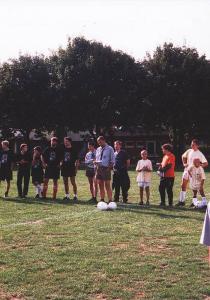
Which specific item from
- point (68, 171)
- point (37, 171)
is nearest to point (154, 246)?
point (68, 171)

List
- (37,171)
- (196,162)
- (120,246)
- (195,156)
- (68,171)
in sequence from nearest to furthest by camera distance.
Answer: (120,246) < (196,162) < (195,156) < (68,171) < (37,171)

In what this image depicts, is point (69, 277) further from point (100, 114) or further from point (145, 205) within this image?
point (100, 114)

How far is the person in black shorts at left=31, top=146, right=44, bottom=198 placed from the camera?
16.9 metres

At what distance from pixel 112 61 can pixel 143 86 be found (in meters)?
3.42

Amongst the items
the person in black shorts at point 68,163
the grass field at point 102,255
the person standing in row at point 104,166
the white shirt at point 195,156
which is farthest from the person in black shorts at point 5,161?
the white shirt at point 195,156

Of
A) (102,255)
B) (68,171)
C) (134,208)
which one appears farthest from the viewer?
(68,171)

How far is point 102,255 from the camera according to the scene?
796 cm

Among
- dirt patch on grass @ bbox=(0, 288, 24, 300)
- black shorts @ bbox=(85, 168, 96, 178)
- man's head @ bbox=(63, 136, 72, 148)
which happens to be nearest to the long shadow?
black shorts @ bbox=(85, 168, 96, 178)

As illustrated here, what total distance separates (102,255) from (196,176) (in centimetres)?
696

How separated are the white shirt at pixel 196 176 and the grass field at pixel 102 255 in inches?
64.9

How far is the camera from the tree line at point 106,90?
42344 mm

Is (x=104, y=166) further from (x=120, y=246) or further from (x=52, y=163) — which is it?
(x=120, y=246)

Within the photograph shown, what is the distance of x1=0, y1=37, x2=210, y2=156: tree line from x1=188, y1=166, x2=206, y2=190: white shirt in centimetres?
2803

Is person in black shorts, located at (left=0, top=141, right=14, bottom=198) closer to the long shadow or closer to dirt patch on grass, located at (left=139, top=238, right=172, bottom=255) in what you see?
the long shadow
